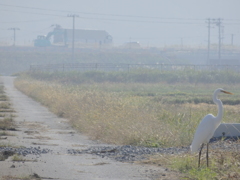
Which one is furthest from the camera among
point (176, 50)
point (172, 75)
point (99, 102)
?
point (176, 50)

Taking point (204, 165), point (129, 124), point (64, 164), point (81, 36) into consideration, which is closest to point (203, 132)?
point (204, 165)

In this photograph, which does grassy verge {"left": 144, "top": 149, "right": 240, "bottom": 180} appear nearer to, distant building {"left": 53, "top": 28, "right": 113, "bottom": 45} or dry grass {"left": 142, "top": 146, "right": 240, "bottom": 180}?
dry grass {"left": 142, "top": 146, "right": 240, "bottom": 180}

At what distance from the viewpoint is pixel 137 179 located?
9273 mm

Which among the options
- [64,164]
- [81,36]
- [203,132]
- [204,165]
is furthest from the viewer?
[81,36]

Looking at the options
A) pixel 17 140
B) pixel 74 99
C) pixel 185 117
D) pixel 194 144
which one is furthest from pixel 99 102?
pixel 194 144

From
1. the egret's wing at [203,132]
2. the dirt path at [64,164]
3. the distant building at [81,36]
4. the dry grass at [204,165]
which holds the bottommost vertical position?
the dirt path at [64,164]

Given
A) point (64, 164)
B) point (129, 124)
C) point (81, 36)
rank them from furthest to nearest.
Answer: point (81, 36) → point (129, 124) → point (64, 164)

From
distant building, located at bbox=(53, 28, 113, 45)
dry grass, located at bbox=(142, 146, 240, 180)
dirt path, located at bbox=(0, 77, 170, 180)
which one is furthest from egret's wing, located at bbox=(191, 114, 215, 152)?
distant building, located at bbox=(53, 28, 113, 45)

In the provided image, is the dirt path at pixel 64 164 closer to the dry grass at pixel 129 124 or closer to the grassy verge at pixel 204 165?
the grassy verge at pixel 204 165

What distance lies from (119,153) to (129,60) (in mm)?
100270

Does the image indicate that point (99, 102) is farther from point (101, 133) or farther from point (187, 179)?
point (187, 179)

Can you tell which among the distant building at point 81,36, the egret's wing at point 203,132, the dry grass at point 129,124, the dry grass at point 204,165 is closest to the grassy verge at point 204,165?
the dry grass at point 204,165

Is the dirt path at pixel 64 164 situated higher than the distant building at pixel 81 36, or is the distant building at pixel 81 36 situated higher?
the distant building at pixel 81 36

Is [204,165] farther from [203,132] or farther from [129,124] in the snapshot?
[129,124]
